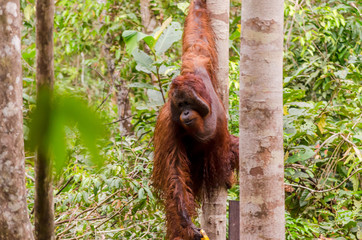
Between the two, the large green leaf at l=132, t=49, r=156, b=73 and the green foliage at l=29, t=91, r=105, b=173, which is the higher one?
the large green leaf at l=132, t=49, r=156, b=73

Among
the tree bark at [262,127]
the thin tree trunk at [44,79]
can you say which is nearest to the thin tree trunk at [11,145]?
the thin tree trunk at [44,79]

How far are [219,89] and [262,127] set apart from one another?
114 centimetres

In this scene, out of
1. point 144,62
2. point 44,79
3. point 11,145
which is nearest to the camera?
point 44,79

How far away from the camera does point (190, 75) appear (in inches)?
130

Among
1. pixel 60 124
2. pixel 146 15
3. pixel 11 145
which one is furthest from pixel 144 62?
pixel 60 124

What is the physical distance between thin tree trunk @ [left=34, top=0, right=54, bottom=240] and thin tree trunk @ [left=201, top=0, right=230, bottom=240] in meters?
1.46

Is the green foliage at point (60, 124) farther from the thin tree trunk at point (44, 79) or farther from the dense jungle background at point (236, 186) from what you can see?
the dense jungle background at point (236, 186)

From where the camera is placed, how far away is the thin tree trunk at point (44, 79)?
5.44ft

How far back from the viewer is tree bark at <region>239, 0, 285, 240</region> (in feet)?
7.03

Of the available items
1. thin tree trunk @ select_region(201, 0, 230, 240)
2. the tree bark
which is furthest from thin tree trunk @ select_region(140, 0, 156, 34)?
the tree bark

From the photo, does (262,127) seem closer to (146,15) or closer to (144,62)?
(144,62)

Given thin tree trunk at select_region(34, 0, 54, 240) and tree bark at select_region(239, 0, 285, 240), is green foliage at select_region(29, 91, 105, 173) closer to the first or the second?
thin tree trunk at select_region(34, 0, 54, 240)

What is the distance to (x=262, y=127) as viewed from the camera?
7.04 ft

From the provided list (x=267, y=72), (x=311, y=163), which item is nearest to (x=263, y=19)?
(x=267, y=72)
